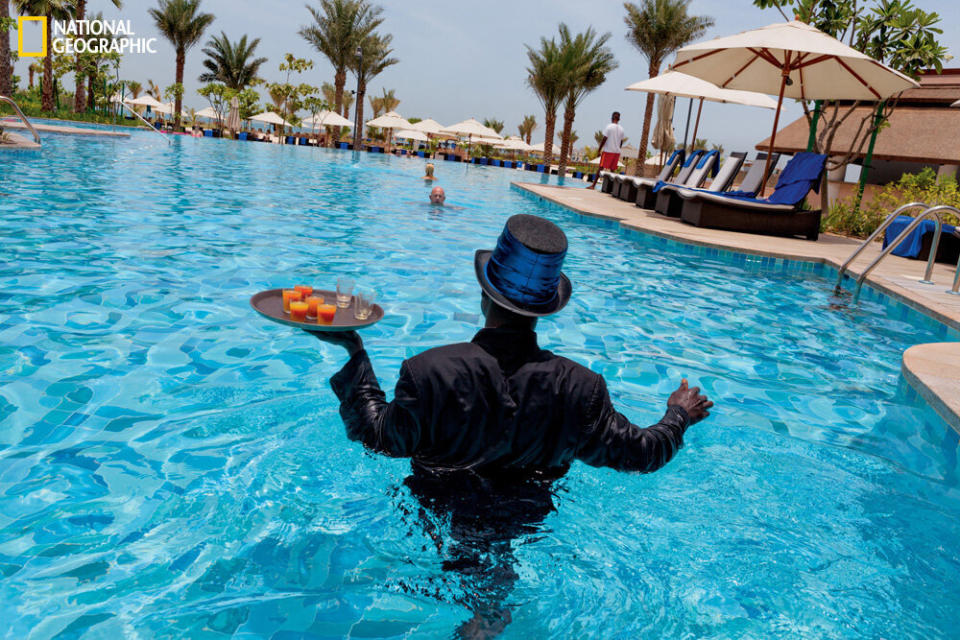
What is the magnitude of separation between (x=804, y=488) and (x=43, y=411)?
3.84 meters

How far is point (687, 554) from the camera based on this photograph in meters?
Answer: 2.65

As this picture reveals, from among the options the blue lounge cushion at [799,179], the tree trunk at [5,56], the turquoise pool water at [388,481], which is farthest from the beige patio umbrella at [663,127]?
the tree trunk at [5,56]

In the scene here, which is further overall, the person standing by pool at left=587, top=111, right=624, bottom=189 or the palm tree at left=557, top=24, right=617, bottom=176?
the palm tree at left=557, top=24, right=617, bottom=176

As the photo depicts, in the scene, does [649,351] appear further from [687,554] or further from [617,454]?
[617,454]

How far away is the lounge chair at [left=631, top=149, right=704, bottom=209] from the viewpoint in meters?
14.8

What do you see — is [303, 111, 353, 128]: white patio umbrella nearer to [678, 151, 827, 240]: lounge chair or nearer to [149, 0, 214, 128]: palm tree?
[149, 0, 214, 128]: palm tree

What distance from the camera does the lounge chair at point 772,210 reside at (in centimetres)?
1170

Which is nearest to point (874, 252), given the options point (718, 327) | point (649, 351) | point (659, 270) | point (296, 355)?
point (659, 270)

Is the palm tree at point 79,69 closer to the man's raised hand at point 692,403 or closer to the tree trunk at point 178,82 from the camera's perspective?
the tree trunk at point 178,82

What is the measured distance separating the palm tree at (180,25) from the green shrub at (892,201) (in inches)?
1537

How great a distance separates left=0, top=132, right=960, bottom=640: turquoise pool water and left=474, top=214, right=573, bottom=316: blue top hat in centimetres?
91

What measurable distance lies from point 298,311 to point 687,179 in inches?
589

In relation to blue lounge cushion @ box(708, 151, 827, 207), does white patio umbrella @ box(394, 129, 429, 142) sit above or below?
above

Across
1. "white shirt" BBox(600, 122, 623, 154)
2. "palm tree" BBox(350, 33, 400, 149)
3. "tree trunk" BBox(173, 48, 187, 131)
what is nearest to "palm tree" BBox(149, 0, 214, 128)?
"tree trunk" BBox(173, 48, 187, 131)
